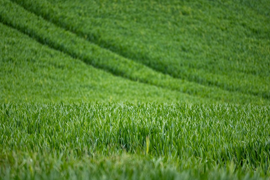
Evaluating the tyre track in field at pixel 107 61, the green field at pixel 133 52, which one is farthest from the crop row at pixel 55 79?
the tyre track in field at pixel 107 61

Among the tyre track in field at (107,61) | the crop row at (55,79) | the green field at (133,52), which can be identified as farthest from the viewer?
the tyre track in field at (107,61)

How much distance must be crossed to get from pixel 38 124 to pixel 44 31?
61.2 ft

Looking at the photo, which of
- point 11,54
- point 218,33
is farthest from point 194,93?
point 11,54

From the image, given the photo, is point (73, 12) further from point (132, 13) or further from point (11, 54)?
point (11, 54)

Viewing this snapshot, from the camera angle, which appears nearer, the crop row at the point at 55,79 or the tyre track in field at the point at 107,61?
the crop row at the point at 55,79

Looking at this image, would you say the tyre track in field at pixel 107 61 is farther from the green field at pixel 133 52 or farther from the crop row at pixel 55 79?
the crop row at pixel 55 79

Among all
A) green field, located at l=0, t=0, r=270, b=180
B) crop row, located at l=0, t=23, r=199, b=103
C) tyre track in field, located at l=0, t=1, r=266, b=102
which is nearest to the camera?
crop row, located at l=0, t=23, r=199, b=103

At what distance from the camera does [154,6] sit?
→ 92.1 feet

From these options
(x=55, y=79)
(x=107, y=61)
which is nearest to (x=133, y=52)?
(x=107, y=61)

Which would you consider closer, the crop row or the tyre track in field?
A: the crop row

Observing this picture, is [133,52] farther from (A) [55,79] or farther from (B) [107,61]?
(A) [55,79]

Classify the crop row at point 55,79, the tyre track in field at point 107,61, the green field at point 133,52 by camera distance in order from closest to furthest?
the crop row at point 55,79
the green field at point 133,52
the tyre track in field at point 107,61

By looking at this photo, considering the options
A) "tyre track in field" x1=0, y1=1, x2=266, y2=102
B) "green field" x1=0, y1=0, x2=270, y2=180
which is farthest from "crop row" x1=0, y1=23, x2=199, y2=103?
"tyre track in field" x1=0, y1=1, x2=266, y2=102

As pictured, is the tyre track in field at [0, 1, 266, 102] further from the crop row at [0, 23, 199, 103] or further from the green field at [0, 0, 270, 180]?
the crop row at [0, 23, 199, 103]
